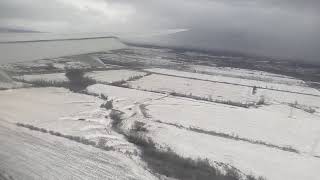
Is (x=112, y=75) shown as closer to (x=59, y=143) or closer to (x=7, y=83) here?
(x=7, y=83)

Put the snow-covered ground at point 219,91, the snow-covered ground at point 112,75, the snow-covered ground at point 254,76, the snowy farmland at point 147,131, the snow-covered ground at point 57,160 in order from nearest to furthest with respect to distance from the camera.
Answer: the snow-covered ground at point 57,160 < the snowy farmland at point 147,131 < the snow-covered ground at point 219,91 < the snow-covered ground at point 112,75 < the snow-covered ground at point 254,76

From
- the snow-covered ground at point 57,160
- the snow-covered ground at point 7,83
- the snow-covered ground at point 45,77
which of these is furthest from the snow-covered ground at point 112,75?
the snow-covered ground at point 57,160

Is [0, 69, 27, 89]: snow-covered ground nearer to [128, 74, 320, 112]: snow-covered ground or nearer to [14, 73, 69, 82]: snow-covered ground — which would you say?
[14, 73, 69, 82]: snow-covered ground

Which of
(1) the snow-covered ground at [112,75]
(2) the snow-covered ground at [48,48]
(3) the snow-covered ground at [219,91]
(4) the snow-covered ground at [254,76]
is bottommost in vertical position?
(4) the snow-covered ground at [254,76]

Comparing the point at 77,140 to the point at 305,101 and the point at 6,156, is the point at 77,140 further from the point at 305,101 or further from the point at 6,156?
the point at 305,101

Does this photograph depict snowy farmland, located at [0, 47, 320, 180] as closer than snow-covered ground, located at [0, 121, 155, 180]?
No

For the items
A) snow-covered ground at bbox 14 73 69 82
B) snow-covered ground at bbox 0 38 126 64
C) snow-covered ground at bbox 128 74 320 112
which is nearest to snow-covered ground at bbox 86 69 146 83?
snow-covered ground at bbox 128 74 320 112

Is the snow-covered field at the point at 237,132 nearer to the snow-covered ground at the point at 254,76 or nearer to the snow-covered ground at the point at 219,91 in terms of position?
the snow-covered ground at the point at 219,91

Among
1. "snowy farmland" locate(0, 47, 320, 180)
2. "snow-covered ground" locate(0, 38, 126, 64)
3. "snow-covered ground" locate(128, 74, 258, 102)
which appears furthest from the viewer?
"snow-covered ground" locate(128, 74, 258, 102)

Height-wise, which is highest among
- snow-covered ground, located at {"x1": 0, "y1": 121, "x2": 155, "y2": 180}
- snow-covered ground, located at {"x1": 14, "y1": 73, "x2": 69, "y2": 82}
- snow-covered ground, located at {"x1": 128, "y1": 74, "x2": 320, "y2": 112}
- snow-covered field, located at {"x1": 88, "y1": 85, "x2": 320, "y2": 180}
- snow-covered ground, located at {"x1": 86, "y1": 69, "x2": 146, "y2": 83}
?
snow-covered ground, located at {"x1": 0, "y1": 121, "x2": 155, "y2": 180}

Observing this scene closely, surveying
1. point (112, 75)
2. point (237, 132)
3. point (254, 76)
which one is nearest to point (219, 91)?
point (112, 75)
